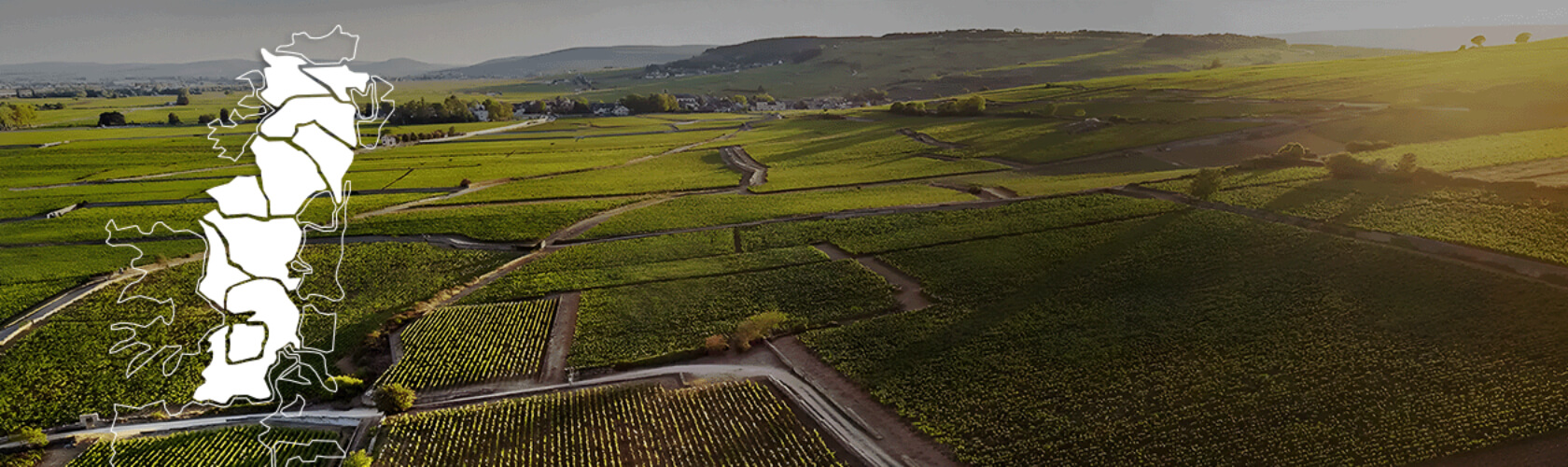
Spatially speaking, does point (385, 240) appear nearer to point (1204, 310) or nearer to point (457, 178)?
point (457, 178)

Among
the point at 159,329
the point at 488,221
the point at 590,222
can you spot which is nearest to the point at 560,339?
the point at 159,329

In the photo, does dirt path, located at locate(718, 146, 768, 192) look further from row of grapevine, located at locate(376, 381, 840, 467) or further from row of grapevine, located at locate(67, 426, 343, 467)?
row of grapevine, located at locate(67, 426, 343, 467)

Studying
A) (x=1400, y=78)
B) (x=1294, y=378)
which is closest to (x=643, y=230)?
(x=1294, y=378)

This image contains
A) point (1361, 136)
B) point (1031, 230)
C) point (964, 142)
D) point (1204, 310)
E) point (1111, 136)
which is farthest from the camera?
point (964, 142)

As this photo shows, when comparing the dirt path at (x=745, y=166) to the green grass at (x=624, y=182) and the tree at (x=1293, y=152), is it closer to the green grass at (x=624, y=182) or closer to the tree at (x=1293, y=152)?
the green grass at (x=624, y=182)

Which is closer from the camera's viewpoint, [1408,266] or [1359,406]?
[1359,406]

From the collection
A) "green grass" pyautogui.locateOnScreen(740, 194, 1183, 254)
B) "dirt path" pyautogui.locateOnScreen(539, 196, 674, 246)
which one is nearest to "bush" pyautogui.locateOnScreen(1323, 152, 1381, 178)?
"green grass" pyautogui.locateOnScreen(740, 194, 1183, 254)
